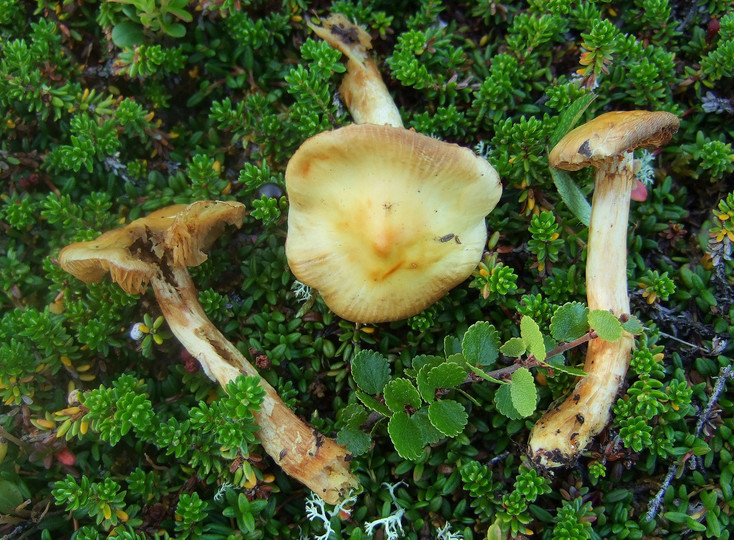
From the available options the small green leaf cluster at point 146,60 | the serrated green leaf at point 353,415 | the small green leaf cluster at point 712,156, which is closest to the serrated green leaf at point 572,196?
the small green leaf cluster at point 712,156

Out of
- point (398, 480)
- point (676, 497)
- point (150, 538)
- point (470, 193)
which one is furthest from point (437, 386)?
point (150, 538)

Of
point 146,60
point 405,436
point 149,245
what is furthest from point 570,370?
point 146,60

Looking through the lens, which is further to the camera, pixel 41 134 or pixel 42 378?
pixel 41 134

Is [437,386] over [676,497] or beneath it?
over

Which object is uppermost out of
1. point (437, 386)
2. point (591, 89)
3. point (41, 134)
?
point (591, 89)

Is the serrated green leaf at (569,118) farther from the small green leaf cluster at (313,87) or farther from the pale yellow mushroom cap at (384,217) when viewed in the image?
the small green leaf cluster at (313,87)

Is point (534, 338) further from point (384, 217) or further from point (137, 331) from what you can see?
point (137, 331)

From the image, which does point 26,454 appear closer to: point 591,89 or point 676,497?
A: point 676,497
